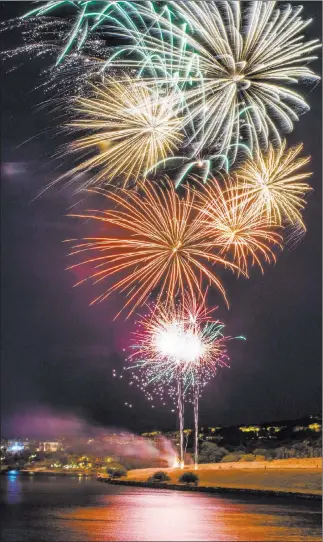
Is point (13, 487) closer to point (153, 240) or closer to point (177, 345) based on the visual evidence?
point (177, 345)

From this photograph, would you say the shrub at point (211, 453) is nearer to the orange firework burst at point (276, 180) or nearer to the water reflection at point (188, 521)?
the water reflection at point (188, 521)

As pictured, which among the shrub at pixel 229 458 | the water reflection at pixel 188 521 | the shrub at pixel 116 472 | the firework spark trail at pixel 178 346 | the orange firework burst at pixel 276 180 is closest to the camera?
the water reflection at pixel 188 521

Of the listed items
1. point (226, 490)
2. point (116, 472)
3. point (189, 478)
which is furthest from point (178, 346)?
point (116, 472)

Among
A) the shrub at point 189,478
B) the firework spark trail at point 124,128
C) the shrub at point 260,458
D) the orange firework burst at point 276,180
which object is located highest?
the firework spark trail at point 124,128

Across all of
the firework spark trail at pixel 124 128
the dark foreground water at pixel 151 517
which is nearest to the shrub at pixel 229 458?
the dark foreground water at pixel 151 517

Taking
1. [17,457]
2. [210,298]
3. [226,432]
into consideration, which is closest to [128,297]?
[210,298]

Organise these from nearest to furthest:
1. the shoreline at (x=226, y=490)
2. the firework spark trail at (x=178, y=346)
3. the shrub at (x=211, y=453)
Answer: the firework spark trail at (x=178, y=346) < the shoreline at (x=226, y=490) < the shrub at (x=211, y=453)

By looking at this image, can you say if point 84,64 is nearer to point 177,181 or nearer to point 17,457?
point 177,181
